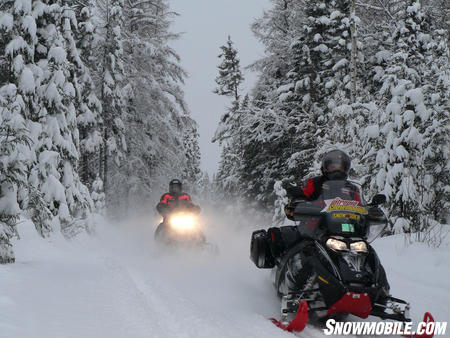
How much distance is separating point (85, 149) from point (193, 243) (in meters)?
11.7

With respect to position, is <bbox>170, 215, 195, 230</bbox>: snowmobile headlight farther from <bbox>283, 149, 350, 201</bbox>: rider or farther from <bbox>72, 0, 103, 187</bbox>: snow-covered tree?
<bbox>72, 0, 103, 187</bbox>: snow-covered tree

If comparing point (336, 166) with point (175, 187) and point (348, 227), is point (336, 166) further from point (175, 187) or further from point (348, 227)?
point (175, 187)

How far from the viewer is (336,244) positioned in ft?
14.1

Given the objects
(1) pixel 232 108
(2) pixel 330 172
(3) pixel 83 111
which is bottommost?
(2) pixel 330 172

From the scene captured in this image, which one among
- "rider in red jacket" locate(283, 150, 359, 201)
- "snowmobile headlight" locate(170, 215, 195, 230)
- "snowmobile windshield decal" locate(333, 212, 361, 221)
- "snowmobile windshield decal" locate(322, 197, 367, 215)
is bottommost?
"snowmobile headlight" locate(170, 215, 195, 230)

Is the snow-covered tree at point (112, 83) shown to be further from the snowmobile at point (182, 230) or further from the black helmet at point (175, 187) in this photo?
the snowmobile at point (182, 230)

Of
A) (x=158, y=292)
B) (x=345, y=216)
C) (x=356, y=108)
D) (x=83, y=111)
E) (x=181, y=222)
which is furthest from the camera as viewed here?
(x=83, y=111)

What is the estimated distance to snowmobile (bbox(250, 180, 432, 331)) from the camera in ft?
13.4

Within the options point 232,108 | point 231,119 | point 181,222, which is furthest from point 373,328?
point 232,108

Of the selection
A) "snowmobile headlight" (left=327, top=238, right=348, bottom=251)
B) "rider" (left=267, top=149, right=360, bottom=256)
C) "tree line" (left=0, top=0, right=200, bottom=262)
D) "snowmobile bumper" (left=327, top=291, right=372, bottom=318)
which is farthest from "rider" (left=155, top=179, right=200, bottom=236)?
"snowmobile bumper" (left=327, top=291, right=372, bottom=318)

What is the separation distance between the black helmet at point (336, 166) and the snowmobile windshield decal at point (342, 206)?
472 millimetres

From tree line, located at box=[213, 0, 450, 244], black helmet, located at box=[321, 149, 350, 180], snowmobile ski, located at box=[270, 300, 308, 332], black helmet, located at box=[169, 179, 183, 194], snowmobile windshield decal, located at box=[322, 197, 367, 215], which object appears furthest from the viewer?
tree line, located at box=[213, 0, 450, 244]

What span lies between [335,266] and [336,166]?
4.26 ft

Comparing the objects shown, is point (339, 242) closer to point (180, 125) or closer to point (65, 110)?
point (65, 110)
